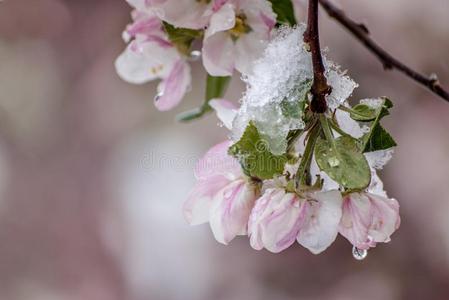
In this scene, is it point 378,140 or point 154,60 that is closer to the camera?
point 378,140

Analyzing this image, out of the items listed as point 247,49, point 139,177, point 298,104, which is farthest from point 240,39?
point 139,177

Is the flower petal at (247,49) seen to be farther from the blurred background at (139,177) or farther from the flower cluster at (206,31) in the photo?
the blurred background at (139,177)

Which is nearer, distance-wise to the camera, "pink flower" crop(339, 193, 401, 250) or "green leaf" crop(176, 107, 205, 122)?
"pink flower" crop(339, 193, 401, 250)

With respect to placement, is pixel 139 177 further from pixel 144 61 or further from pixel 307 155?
pixel 307 155

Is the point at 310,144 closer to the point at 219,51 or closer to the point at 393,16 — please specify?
the point at 219,51

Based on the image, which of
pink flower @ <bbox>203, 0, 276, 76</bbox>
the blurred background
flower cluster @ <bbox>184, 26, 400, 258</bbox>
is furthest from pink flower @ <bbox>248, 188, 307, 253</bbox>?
the blurred background

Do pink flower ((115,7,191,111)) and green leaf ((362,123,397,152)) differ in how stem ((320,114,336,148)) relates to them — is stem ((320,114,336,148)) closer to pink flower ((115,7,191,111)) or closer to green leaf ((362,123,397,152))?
green leaf ((362,123,397,152))
